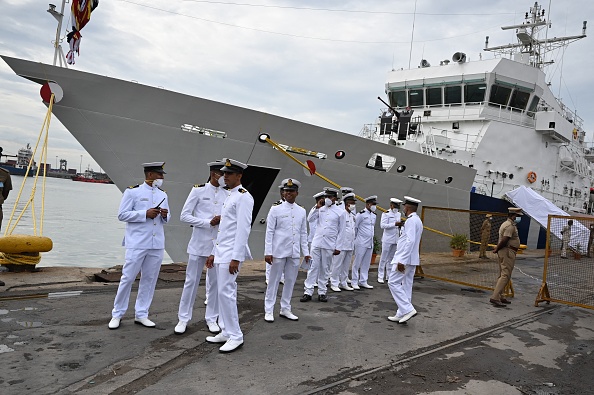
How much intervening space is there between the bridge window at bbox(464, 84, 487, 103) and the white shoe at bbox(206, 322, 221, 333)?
12.6 m

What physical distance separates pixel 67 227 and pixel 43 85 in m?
19.0

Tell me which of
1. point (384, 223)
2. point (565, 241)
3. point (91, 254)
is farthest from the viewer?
point (91, 254)

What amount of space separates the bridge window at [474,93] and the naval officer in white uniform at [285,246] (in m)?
11.0

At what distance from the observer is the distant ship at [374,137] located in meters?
6.98

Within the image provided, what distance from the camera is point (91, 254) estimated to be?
16.1 meters

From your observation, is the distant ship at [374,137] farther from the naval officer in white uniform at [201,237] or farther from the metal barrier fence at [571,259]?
the naval officer in white uniform at [201,237]

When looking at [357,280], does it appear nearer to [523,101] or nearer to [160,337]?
[160,337]

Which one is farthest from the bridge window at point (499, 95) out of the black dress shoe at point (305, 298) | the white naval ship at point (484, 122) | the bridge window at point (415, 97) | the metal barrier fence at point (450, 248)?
the black dress shoe at point (305, 298)

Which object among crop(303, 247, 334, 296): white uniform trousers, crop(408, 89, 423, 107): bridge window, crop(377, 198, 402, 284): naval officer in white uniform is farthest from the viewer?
crop(408, 89, 423, 107): bridge window

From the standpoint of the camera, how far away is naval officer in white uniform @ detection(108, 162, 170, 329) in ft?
13.4

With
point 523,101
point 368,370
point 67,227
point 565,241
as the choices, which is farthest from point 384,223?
point 67,227

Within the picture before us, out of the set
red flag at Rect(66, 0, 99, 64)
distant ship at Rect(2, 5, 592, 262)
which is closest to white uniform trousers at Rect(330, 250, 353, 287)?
distant ship at Rect(2, 5, 592, 262)

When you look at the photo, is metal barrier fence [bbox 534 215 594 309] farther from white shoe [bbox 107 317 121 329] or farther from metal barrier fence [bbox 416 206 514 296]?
white shoe [bbox 107 317 121 329]

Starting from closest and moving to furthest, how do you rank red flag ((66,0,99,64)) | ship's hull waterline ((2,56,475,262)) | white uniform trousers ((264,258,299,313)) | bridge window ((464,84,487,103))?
white uniform trousers ((264,258,299,313)) < red flag ((66,0,99,64)) < ship's hull waterline ((2,56,475,262)) < bridge window ((464,84,487,103))
